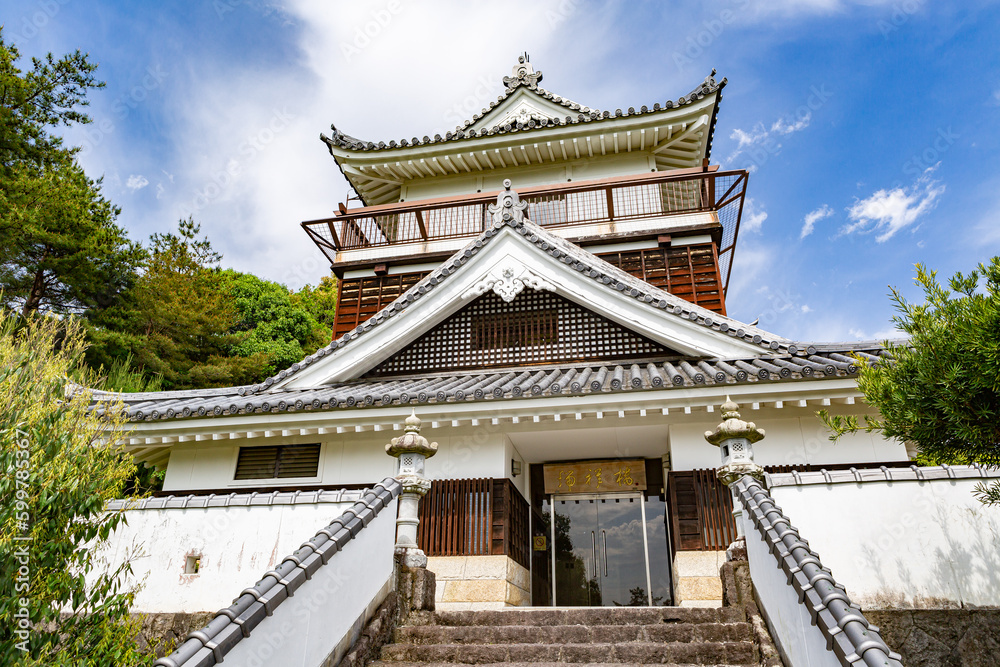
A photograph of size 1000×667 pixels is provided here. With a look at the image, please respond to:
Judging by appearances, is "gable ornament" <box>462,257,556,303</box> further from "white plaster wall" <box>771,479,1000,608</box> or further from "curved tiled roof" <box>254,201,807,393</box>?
"white plaster wall" <box>771,479,1000,608</box>

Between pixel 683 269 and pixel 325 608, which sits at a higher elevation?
pixel 683 269

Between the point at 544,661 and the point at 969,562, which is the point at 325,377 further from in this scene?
the point at 969,562

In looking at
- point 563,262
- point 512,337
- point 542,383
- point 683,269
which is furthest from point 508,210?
point 683,269

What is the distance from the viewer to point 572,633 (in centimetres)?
573

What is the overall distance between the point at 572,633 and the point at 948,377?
12.7 feet

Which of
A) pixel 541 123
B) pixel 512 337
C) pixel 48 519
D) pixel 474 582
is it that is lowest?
pixel 474 582

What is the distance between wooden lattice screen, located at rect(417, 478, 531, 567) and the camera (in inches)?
343

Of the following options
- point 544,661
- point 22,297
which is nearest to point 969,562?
point 544,661

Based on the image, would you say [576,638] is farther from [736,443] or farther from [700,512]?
[700,512]

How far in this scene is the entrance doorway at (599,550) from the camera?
33.0 feet

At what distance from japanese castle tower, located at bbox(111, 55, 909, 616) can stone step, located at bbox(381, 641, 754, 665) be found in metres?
1.95

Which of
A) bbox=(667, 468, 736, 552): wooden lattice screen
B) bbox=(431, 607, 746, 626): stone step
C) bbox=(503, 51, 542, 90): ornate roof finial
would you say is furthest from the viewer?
bbox=(503, 51, 542, 90): ornate roof finial

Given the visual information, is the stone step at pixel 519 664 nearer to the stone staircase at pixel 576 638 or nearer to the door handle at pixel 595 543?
the stone staircase at pixel 576 638

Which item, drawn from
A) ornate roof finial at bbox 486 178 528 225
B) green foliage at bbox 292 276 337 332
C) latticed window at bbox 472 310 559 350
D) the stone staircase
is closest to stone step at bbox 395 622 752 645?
the stone staircase
